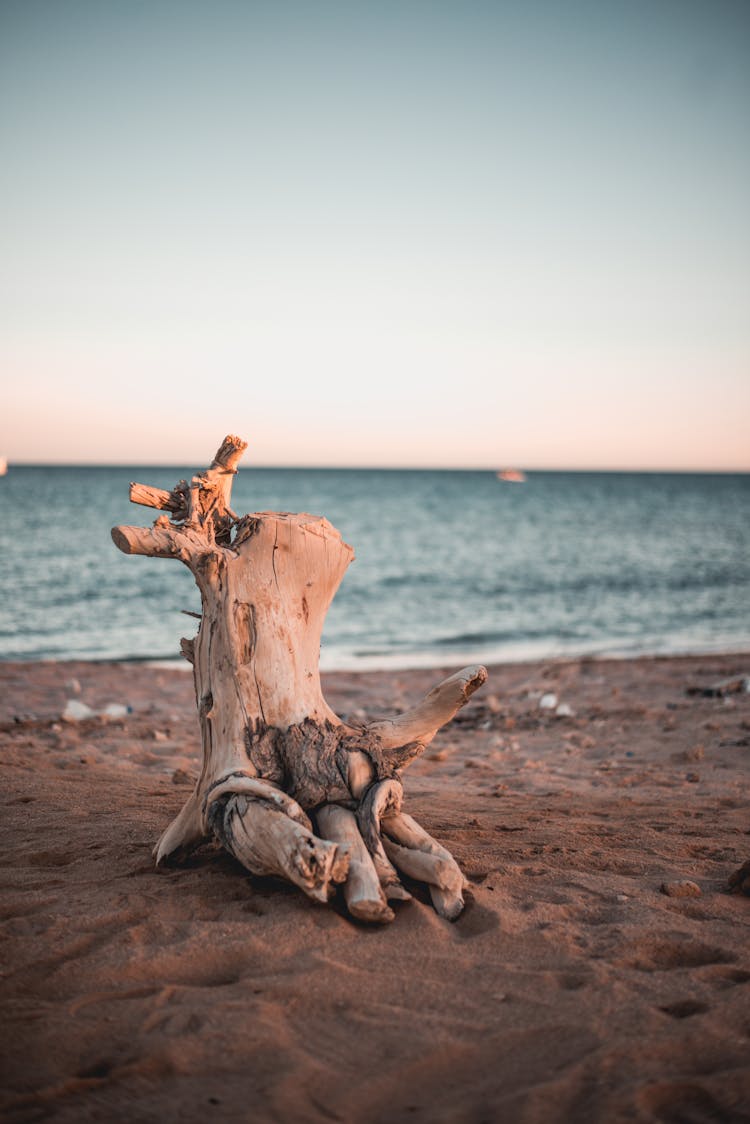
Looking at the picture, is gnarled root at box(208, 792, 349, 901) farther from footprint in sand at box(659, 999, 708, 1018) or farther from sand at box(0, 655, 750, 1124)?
footprint in sand at box(659, 999, 708, 1018)

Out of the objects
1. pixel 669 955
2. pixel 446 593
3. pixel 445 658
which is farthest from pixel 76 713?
pixel 446 593

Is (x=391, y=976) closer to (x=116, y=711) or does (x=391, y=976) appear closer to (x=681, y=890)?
(x=681, y=890)

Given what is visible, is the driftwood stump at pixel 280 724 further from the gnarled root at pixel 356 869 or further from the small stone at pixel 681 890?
the small stone at pixel 681 890

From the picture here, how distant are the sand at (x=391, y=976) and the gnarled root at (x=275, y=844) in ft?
0.60

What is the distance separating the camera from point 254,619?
382 cm

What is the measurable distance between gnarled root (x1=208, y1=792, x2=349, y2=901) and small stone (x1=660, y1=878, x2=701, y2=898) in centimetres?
157

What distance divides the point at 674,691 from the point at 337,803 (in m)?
6.89

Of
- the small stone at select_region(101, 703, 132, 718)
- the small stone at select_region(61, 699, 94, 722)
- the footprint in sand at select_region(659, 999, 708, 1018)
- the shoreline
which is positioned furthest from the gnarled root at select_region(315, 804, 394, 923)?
the shoreline

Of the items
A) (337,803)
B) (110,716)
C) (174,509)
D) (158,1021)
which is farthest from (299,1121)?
(110,716)

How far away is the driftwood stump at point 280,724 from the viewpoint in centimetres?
344

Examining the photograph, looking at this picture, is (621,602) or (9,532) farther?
(9,532)

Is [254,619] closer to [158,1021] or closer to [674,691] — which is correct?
[158,1021]

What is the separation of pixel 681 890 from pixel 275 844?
1.92 metres

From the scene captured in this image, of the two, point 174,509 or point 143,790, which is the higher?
point 174,509
